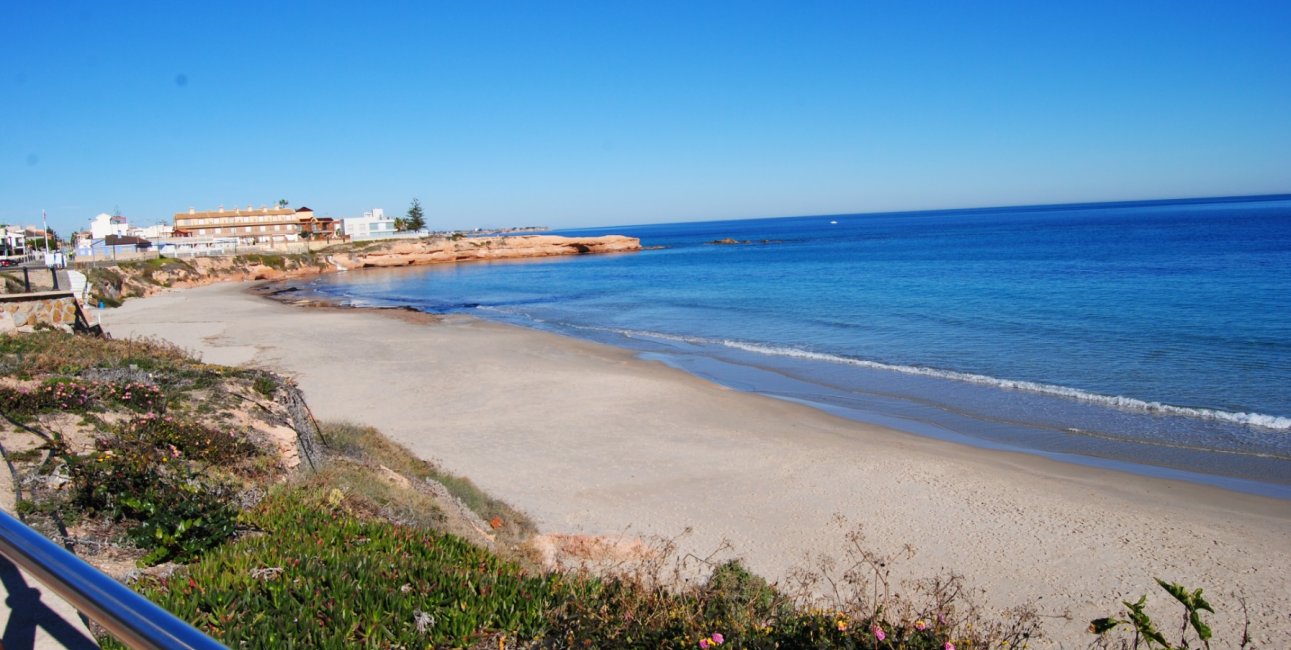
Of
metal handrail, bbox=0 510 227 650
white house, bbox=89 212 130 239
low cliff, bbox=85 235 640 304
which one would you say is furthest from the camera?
white house, bbox=89 212 130 239

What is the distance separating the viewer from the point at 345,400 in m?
17.4

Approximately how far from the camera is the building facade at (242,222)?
106 m

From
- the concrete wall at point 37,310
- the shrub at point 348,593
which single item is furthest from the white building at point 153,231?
the shrub at point 348,593

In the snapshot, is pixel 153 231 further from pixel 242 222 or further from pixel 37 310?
pixel 37 310

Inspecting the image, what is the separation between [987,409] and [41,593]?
16196mm

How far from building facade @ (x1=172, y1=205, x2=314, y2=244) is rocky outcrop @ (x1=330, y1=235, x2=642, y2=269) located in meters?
24.0

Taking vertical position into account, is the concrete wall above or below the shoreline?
above

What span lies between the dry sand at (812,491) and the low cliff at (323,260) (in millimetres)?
32220

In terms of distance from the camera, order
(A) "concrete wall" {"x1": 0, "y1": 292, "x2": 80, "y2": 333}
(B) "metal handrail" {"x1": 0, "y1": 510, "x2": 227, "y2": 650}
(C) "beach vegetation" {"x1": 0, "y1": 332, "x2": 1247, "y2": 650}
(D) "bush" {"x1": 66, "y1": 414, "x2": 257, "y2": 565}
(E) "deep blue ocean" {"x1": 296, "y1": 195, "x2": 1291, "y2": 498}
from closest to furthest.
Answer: (B) "metal handrail" {"x1": 0, "y1": 510, "x2": 227, "y2": 650} < (C) "beach vegetation" {"x1": 0, "y1": 332, "x2": 1247, "y2": 650} < (D) "bush" {"x1": 66, "y1": 414, "x2": 257, "y2": 565} < (E) "deep blue ocean" {"x1": 296, "y1": 195, "x2": 1291, "y2": 498} < (A) "concrete wall" {"x1": 0, "y1": 292, "x2": 80, "y2": 333}

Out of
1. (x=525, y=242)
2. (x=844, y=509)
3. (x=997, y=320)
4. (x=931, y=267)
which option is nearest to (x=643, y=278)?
(x=931, y=267)

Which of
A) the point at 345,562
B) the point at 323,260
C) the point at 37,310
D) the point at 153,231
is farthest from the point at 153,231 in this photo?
the point at 345,562

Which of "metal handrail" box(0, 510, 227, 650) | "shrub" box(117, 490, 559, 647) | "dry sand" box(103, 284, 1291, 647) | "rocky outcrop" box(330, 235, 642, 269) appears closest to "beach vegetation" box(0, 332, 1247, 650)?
"shrub" box(117, 490, 559, 647)

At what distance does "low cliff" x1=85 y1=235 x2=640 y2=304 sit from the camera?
47625 millimetres

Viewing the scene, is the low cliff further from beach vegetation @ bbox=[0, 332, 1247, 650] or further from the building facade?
beach vegetation @ bbox=[0, 332, 1247, 650]
